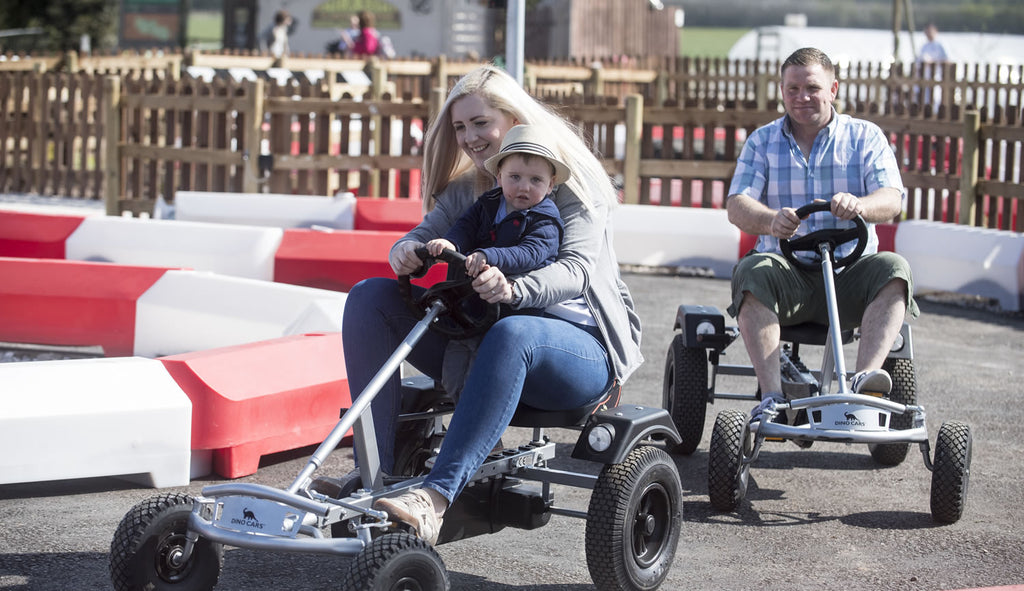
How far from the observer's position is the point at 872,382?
172 inches

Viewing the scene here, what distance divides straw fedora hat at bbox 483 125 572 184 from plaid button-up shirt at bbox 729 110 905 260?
4.79ft

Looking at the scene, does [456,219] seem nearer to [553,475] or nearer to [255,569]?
[553,475]

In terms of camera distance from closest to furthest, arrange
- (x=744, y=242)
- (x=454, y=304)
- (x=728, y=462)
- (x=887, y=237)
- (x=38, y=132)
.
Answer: (x=454, y=304) < (x=728, y=462) < (x=887, y=237) < (x=744, y=242) < (x=38, y=132)

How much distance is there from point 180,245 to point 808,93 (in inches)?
173

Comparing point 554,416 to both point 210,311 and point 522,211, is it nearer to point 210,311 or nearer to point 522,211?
point 522,211

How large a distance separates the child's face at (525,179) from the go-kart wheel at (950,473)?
1.63m

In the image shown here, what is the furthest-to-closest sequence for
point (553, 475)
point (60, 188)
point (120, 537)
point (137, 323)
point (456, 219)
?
point (60, 188), point (137, 323), point (456, 219), point (553, 475), point (120, 537)

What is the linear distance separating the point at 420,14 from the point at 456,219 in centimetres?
2672

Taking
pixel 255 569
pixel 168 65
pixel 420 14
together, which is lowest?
pixel 255 569

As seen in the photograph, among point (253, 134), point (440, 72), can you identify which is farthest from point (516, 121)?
point (440, 72)

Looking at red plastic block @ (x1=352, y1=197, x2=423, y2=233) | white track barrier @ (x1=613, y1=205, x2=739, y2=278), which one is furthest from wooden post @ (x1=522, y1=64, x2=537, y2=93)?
red plastic block @ (x1=352, y1=197, x2=423, y2=233)

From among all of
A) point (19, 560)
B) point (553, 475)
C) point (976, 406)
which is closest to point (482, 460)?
point (553, 475)

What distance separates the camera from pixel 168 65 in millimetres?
17766

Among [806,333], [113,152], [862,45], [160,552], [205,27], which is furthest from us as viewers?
[205,27]
